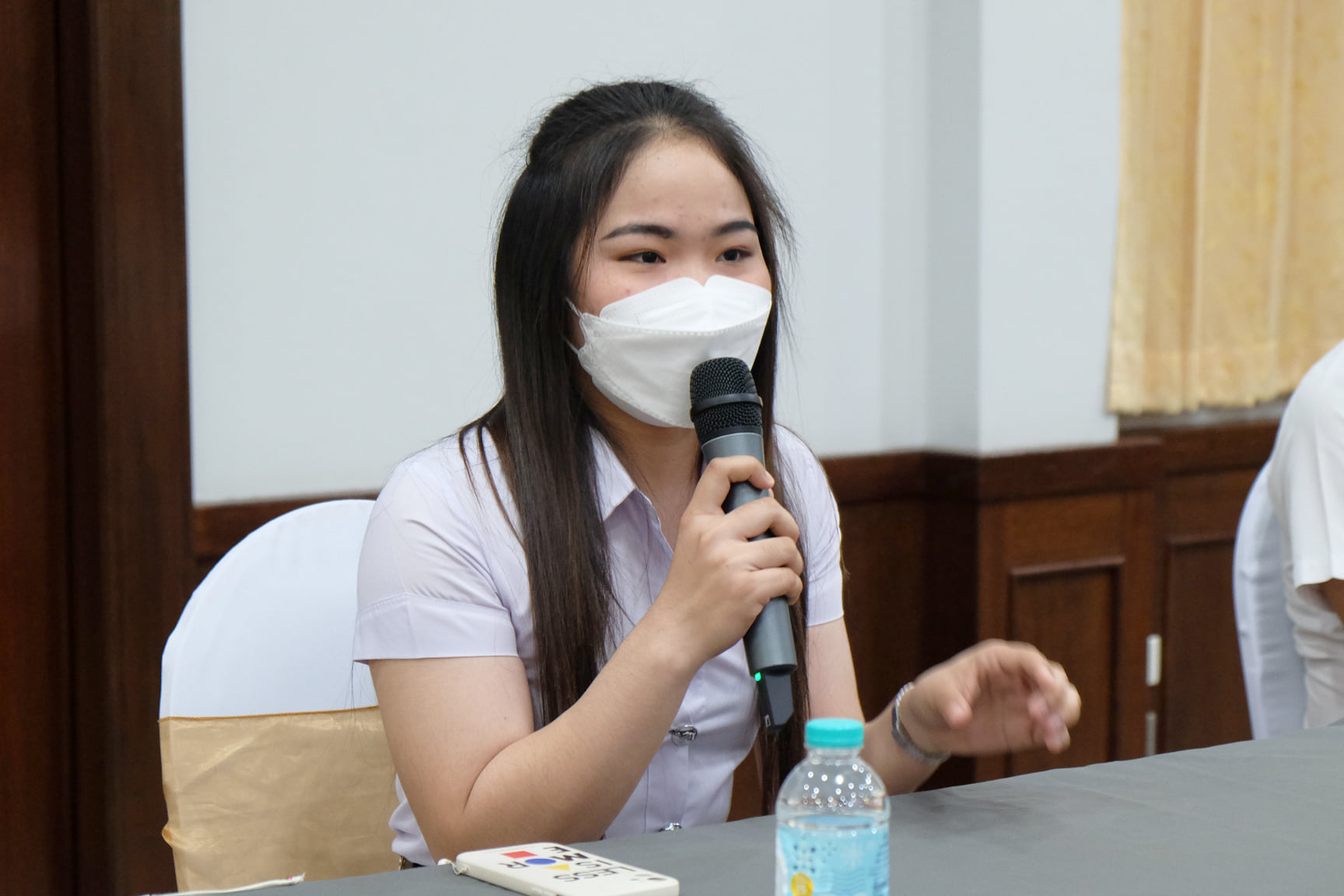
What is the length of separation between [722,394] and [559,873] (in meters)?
0.43

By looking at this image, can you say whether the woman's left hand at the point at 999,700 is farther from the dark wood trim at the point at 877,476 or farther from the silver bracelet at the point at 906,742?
the dark wood trim at the point at 877,476

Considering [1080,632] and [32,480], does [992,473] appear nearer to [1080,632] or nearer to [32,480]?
[1080,632]

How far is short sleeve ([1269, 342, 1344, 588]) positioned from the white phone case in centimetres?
116

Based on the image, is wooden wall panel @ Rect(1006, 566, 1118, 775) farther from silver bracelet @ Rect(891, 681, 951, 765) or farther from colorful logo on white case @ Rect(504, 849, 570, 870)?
colorful logo on white case @ Rect(504, 849, 570, 870)

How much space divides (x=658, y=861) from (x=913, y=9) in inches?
81.1

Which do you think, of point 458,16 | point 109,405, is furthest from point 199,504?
point 458,16

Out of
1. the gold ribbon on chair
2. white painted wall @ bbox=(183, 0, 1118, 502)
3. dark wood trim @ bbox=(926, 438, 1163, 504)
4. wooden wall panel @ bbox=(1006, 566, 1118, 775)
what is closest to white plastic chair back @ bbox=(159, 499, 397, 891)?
the gold ribbon on chair

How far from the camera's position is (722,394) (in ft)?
3.66

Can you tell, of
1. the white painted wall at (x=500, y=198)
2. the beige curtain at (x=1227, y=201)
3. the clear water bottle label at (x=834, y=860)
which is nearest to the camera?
the clear water bottle label at (x=834, y=860)

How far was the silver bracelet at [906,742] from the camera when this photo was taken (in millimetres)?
1201

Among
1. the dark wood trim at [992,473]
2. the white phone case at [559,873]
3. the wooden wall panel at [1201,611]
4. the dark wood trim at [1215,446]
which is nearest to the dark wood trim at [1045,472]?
the dark wood trim at [992,473]

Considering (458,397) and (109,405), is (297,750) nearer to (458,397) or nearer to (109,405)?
(109,405)

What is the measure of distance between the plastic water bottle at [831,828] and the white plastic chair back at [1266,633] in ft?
3.62

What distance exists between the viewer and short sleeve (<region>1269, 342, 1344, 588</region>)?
168cm
